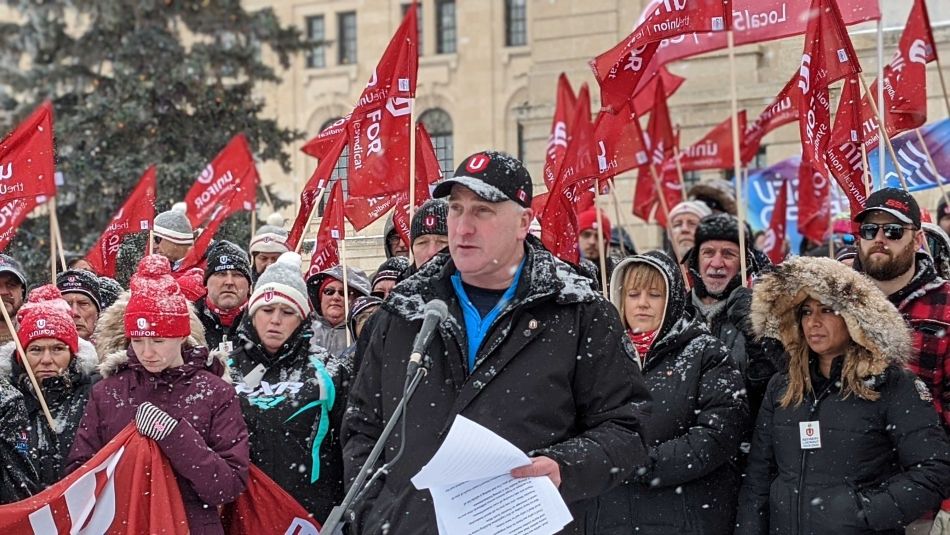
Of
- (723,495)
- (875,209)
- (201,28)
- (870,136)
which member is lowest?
(723,495)

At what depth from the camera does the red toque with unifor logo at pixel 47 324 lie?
20.5 feet

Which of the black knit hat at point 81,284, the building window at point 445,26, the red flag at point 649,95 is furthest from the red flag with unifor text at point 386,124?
the building window at point 445,26

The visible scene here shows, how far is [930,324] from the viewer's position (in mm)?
5914

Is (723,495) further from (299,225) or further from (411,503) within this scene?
(299,225)

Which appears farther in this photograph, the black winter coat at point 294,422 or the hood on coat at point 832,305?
the black winter coat at point 294,422

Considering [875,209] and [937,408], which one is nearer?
[937,408]

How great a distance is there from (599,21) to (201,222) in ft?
48.9

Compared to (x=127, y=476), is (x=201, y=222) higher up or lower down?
higher up

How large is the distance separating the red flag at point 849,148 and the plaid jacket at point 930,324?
1268 millimetres

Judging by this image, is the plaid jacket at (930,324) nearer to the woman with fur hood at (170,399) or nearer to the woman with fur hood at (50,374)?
the woman with fur hood at (170,399)

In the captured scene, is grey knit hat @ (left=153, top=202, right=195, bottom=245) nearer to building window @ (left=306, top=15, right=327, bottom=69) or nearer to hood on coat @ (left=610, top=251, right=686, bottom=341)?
hood on coat @ (left=610, top=251, right=686, bottom=341)

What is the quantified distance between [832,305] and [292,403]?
2243 mm

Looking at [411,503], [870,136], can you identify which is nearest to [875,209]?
[870,136]

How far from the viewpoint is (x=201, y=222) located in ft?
38.9
